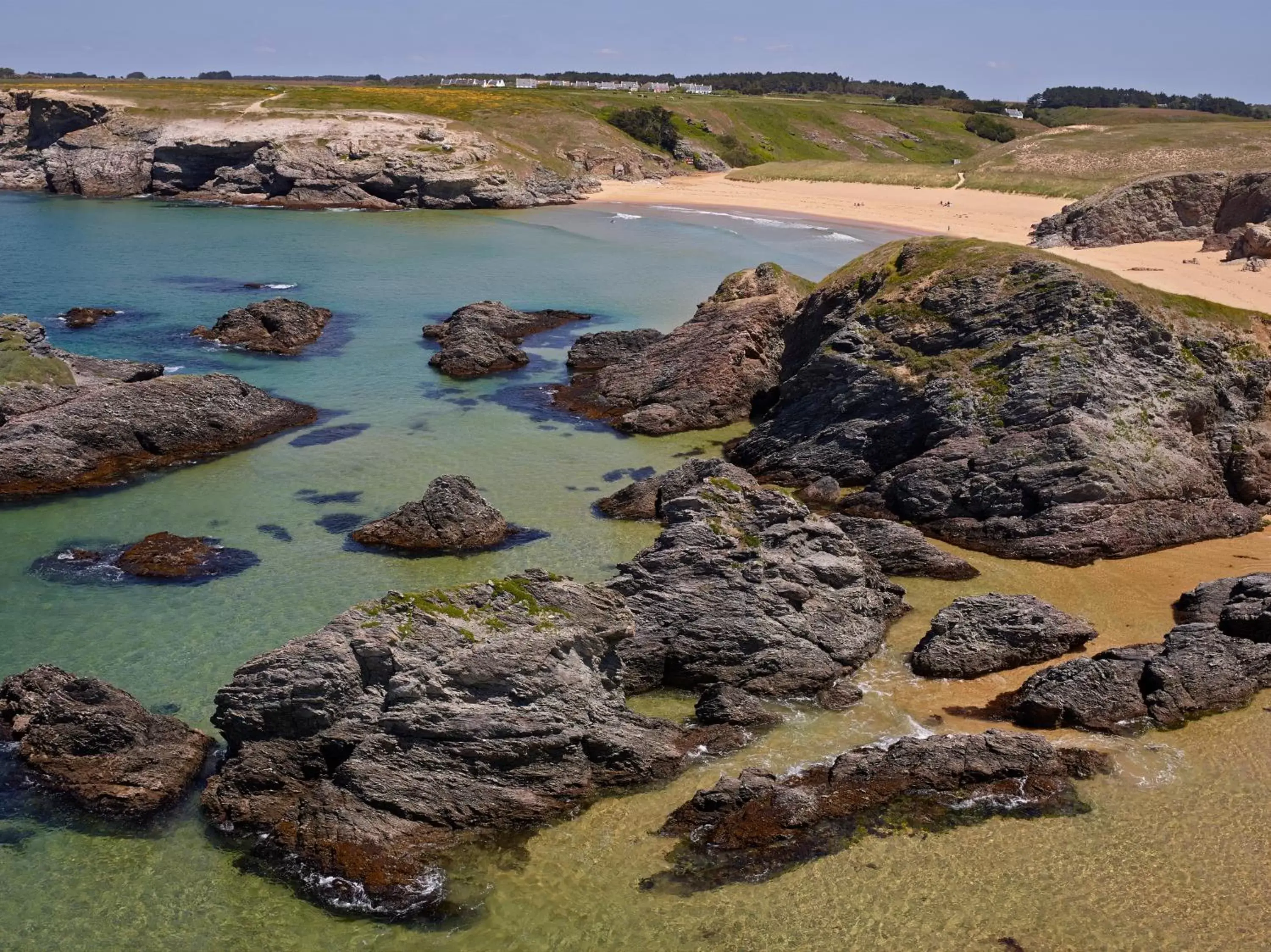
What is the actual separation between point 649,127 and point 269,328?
92678 millimetres

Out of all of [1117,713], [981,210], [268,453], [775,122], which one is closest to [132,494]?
[268,453]

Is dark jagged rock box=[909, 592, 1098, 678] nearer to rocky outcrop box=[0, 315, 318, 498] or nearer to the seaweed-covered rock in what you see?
the seaweed-covered rock

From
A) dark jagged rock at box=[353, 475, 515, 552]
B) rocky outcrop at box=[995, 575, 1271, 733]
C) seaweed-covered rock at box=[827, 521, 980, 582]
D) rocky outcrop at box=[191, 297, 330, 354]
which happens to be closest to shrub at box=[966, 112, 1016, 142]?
rocky outcrop at box=[191, 297, 330, 354]

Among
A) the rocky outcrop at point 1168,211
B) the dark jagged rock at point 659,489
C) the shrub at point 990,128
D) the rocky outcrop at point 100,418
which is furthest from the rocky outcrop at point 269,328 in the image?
the shrub at point 990,128

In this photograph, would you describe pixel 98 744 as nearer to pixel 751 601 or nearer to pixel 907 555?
pixel 751 601

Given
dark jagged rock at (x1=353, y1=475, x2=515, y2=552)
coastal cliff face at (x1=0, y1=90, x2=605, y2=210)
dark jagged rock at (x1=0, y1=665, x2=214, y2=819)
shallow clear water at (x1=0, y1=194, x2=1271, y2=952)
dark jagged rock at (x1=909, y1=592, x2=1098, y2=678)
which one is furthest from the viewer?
coastal cliff face at (x1=0, y1=90, x2=605, y2=210)

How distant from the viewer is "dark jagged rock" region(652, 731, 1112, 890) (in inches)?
543

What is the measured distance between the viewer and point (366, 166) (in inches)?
3942

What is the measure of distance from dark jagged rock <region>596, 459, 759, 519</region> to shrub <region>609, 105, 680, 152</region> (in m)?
108

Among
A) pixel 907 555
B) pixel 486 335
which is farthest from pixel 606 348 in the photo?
pixel 907 555

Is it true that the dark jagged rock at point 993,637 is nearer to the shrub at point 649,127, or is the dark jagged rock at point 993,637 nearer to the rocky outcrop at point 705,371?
the rocky outcrop at point 705,371

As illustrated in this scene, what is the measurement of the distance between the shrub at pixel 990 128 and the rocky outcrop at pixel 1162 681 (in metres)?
153

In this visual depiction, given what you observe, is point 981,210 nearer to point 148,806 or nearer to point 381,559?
point 381,559

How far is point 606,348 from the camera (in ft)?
136
